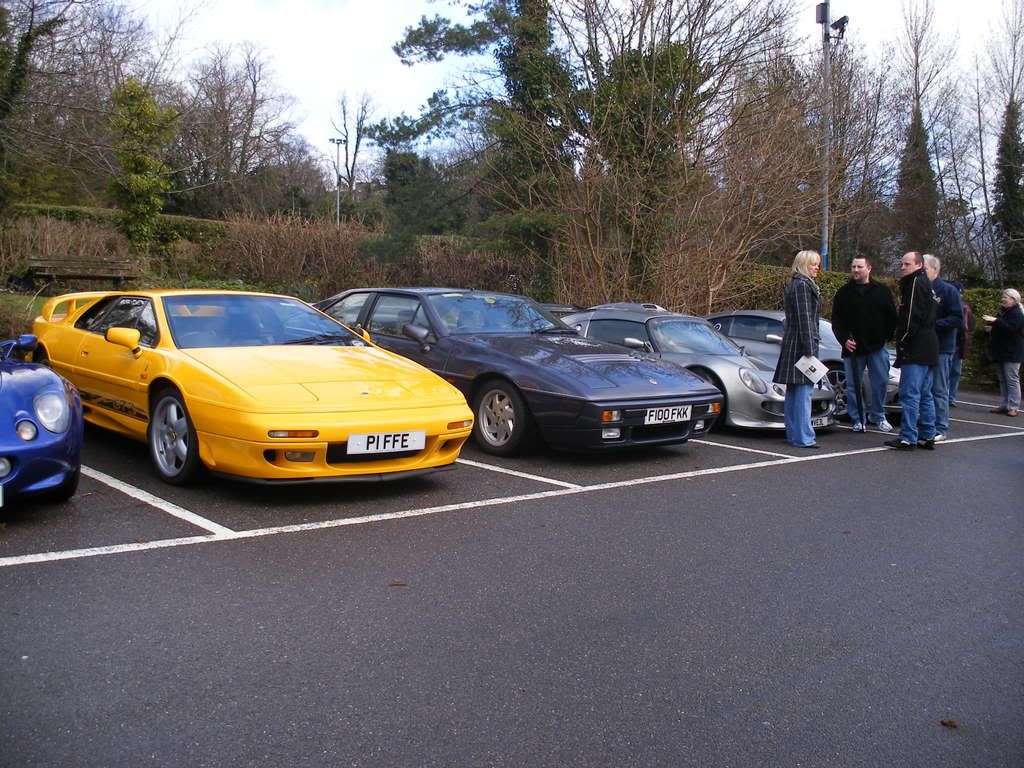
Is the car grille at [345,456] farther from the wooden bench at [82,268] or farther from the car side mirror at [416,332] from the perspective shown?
the wooden bench at [82,268]

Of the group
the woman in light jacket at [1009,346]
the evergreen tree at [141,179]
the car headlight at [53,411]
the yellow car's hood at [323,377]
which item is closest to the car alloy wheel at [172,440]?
the yellow car's hood at [323,377]

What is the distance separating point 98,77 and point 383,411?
34.9 feet

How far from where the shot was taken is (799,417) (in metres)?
7.88

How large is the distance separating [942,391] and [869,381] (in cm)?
71

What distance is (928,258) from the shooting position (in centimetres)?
893

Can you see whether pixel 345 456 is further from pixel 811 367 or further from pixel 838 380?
pixel 838 380

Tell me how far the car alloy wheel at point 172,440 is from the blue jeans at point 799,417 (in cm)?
512

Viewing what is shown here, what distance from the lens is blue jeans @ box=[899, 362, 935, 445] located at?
7875 mm

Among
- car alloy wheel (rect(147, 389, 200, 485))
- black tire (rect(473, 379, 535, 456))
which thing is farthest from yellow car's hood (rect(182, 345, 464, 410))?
black tire (rect(473, 379, 535, 456))

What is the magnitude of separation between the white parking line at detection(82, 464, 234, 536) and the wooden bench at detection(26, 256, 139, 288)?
1073 cm

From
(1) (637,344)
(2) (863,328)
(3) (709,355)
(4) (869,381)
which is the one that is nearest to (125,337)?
(1) (637,344)

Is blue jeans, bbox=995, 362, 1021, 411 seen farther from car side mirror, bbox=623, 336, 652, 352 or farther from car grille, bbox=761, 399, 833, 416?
car side mirror, bbox=623, 336, 652, 352

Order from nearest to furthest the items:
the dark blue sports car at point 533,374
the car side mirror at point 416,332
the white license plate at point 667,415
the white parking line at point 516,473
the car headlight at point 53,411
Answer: the car headlight at point 53,411 < the white parking line at point 516,473 < the dark blue sports car at point 533,374 < the white license plate at point 667,415 < the car side mirror at point 416,332

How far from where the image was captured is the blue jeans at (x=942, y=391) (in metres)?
8.68
